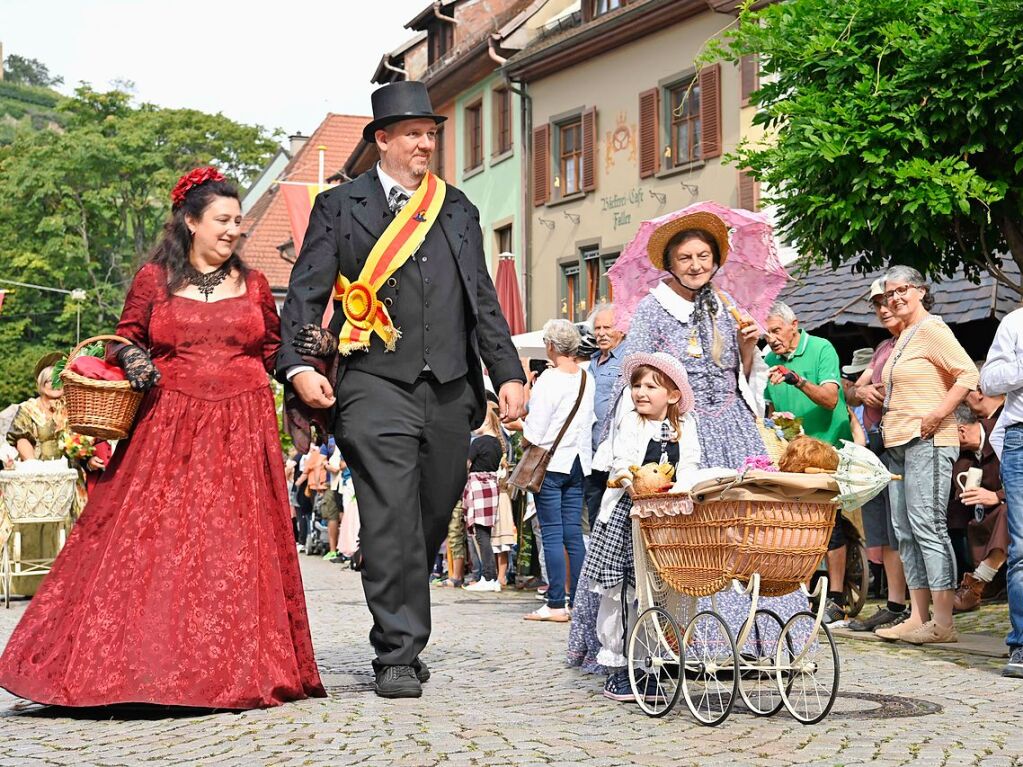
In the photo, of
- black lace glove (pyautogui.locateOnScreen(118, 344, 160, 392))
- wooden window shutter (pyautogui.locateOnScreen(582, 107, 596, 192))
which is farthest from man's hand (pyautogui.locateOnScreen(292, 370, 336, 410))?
wooden window shutter (pyautogui.locateOnScreen(582, 107, 596, 192))

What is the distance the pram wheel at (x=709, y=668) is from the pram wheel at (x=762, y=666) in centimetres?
9

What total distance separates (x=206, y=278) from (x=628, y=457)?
2.01 meters

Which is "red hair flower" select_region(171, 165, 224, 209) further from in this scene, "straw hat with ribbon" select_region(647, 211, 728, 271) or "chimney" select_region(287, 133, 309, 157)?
"chimney" select_region(287, 133, 309, 157)

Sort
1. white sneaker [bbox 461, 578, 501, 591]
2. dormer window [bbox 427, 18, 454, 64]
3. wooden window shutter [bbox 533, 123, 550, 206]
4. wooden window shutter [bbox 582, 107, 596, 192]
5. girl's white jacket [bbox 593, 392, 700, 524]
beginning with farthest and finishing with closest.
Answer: dormer window [bbox 427, 18, 454, 64]
wooden window shutter [bbox 533, 123, 550, 206]
wooden window shutter [bbox 582, 107, 596, 192]
white sneaker [bbox 461, 578, 501, 591]
girl's white jacket [bbox 593, 392, 700, 524]

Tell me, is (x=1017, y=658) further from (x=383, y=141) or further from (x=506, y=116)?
(x=506, y=116)

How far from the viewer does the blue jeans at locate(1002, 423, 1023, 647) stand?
8.02 meters

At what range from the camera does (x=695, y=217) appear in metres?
7.66

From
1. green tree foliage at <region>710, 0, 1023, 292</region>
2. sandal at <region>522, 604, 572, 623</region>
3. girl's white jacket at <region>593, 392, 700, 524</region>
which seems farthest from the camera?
sandal at <region>522, 604, 572, 623</region>

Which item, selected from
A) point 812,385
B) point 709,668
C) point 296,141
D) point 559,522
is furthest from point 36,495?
point 296,141

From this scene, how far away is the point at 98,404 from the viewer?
271 inches

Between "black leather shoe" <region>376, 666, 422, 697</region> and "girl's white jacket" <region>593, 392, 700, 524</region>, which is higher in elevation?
"girl's white jacket" <region>593, 392, 700, 524</region>

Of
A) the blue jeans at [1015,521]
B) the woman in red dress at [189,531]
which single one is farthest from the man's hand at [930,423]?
the woman in red dress at [189,531]

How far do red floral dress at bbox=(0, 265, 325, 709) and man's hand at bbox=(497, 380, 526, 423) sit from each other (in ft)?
3.26

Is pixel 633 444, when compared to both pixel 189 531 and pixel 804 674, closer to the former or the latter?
pixel 804 674
